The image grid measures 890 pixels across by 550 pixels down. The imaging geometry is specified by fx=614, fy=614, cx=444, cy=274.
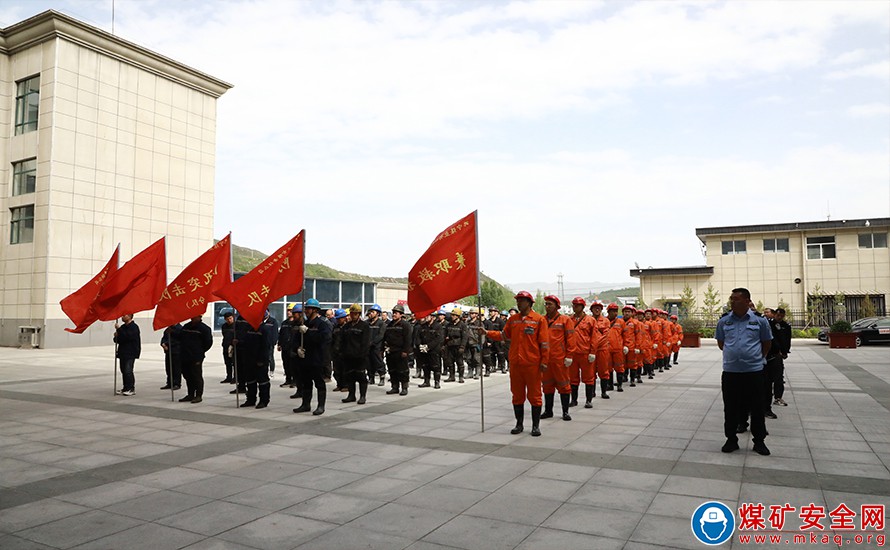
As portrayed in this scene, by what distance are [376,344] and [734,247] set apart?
37013mm

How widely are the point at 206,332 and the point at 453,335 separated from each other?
18.6ft

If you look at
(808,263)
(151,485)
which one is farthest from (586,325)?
(808,263)

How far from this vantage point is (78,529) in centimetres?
464

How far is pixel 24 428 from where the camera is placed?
347 inches

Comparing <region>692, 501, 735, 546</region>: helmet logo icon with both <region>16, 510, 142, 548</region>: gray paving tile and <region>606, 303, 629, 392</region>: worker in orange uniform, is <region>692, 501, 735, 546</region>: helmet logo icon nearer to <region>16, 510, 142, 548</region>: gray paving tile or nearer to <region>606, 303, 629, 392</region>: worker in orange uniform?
<region>16, 510, 142, 548</region>: gray paving tile

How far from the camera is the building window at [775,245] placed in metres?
42.7

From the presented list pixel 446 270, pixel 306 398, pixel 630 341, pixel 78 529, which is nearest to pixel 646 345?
pixel 630 341

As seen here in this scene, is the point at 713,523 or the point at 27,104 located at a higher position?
the point at 27,104

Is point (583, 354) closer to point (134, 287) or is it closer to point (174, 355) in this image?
point (174, 355)

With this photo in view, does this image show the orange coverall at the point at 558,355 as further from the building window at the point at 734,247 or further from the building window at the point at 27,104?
the building window at the point at 734,247

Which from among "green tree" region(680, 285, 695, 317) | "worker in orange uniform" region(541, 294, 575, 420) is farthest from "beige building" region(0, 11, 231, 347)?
"green tree" region(680, 285, 695, 317)

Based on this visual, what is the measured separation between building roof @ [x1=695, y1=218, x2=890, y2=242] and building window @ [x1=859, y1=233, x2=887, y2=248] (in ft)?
2.58

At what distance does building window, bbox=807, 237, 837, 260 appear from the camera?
4175cm

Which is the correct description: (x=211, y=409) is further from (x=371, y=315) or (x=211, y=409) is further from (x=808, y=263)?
(x=808, y=263)
